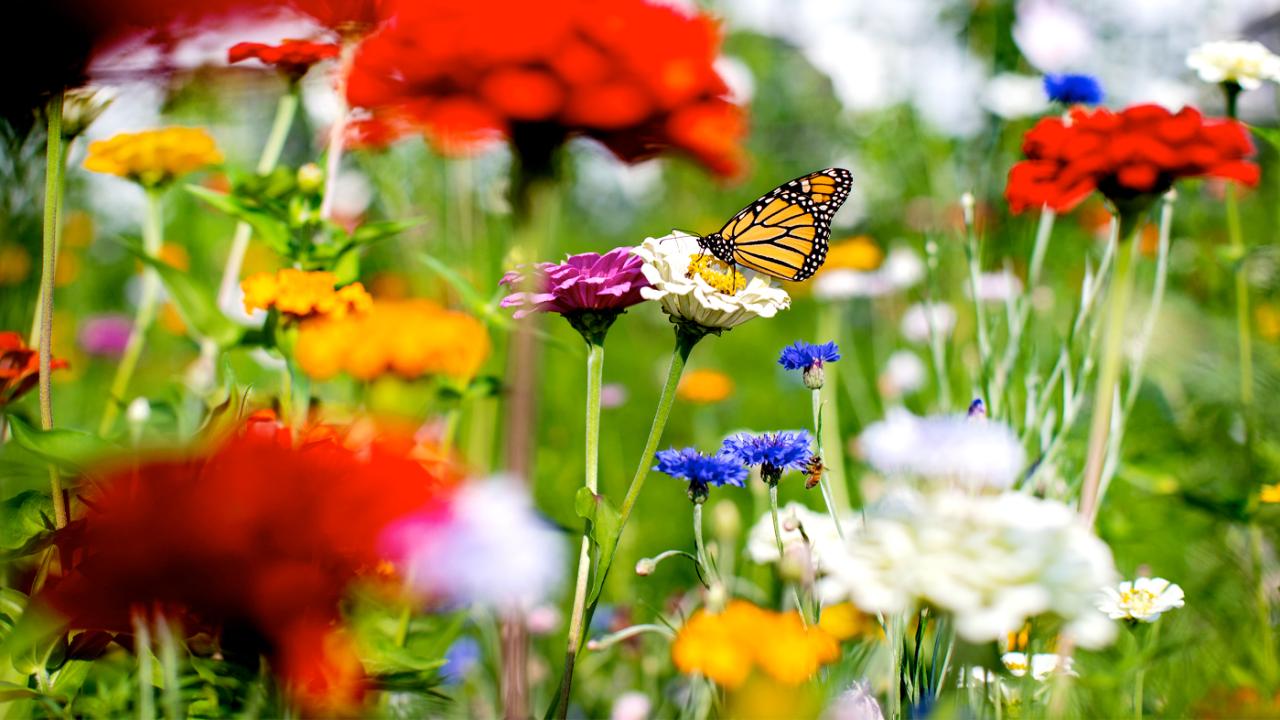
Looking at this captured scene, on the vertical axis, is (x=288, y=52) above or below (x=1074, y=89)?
above

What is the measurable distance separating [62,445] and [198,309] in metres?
0.36

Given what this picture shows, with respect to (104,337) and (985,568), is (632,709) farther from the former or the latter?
(104,337)

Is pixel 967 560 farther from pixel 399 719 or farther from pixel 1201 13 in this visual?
pixel 1201 13

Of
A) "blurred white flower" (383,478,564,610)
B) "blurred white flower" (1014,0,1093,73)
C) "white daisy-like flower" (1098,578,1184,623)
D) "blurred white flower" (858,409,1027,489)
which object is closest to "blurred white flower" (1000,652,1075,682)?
"white daisy-like flower" (1098,578,1184,623)

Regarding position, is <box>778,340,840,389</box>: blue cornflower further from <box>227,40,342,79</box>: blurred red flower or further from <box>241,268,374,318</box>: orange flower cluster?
<box>227,40,342,79</box>: blurred red flower

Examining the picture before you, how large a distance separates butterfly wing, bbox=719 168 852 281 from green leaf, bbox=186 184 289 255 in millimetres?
560

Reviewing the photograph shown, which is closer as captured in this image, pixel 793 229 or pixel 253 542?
pixel 253 542

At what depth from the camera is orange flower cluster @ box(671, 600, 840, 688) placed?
0.66 meters

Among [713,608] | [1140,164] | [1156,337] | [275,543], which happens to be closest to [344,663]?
[275,543]

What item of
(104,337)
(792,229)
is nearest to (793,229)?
(792,229)

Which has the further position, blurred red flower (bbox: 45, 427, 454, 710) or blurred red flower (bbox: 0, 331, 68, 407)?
blurred red flower (bbox: 0, 331, 68, 407)

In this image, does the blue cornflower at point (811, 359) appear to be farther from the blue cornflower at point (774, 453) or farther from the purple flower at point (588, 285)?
the purple flower at point (588, 285)

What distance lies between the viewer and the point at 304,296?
101cm

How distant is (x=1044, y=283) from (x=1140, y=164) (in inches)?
90.8
